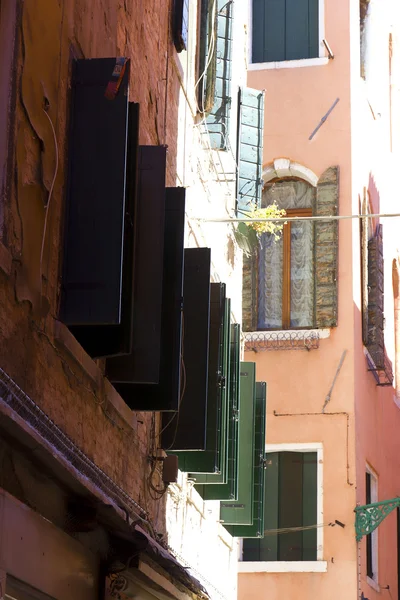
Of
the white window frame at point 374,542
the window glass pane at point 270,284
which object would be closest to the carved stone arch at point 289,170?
the window glass pane at point 270,284

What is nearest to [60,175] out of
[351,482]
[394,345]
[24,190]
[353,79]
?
[24,190]

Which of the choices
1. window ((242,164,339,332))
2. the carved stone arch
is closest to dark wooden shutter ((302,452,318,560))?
window ((242,164,339,332))

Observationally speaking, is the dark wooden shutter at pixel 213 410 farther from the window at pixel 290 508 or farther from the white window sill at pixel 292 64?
the white window sill at pixel 292 64

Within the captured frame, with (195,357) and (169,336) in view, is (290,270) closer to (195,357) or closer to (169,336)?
(195,357)

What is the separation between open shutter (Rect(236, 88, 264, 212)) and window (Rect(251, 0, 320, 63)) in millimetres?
5680

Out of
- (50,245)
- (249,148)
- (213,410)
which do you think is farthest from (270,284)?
(50,245)

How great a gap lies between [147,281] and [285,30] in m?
12.8

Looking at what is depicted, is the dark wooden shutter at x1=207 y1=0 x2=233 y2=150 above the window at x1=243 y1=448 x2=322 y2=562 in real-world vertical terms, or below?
above

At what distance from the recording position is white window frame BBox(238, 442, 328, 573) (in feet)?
54.6

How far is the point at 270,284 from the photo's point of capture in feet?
60.0

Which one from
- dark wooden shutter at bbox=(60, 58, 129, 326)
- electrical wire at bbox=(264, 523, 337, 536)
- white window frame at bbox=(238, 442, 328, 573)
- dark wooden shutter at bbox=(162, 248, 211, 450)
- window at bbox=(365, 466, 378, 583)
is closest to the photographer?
dark wooden shutter at bbox=(60, 58, 129, 326)

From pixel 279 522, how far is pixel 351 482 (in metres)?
1.06

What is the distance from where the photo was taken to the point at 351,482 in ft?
55.5

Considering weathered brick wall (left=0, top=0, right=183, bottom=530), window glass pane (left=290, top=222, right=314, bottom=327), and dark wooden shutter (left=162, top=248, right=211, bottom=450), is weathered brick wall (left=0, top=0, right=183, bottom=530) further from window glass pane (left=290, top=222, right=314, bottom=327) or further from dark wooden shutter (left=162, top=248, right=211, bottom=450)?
window glass pane (left=290, top=222, right=314, bottom=327)
